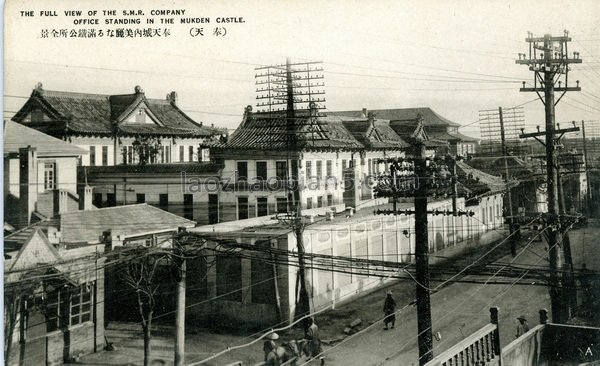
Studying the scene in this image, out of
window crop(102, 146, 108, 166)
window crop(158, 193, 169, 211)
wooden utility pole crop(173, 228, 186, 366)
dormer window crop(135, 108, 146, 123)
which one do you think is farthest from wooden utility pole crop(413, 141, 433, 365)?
dormer window crop(135, 108, 146, 123)

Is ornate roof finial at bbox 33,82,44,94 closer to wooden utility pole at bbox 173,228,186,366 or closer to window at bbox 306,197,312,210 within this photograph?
window at bbox 306,197,312,210

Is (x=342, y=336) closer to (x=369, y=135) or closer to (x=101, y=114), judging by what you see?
(x=369, y=135)

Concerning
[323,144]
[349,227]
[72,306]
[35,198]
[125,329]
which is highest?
[323,144]

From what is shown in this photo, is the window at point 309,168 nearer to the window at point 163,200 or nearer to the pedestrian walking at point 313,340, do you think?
the window at point 163,200

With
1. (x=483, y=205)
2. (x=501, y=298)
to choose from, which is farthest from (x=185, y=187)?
(x=483, y=205)

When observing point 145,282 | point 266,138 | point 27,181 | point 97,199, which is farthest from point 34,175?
point 97,199

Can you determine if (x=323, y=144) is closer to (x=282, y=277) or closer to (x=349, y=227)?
(x=349, y=227)
